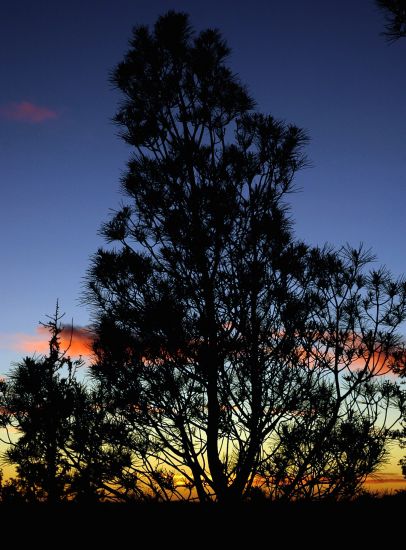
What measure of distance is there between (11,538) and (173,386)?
266cm

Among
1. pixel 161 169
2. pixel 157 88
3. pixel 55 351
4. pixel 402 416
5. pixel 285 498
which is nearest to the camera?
pixel 285 498

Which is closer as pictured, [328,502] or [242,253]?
[328,502]

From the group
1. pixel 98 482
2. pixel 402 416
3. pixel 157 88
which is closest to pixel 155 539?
pixel 98 482

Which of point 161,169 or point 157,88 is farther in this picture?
point 157,88

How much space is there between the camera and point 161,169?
6.60 m

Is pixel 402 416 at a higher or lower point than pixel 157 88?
lower

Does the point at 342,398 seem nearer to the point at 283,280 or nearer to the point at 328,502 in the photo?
the point at 328,502

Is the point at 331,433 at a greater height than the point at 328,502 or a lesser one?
greater

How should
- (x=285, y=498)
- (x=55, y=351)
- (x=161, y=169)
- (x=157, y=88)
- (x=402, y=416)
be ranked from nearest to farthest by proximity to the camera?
1. (x=285, y=498)
2. (x=402, y=416)
3. (x=161, y=169)
4. (x=157, y=88)
5. (x=55, y=351)

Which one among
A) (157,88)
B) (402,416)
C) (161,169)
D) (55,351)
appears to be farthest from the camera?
(55,351)

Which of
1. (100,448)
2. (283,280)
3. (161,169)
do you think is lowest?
(100,448)

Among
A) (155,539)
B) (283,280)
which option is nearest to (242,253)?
(283,280)

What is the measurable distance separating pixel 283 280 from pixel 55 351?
5426 millimetres

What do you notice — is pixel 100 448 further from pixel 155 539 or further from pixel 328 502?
pixel 328 502
